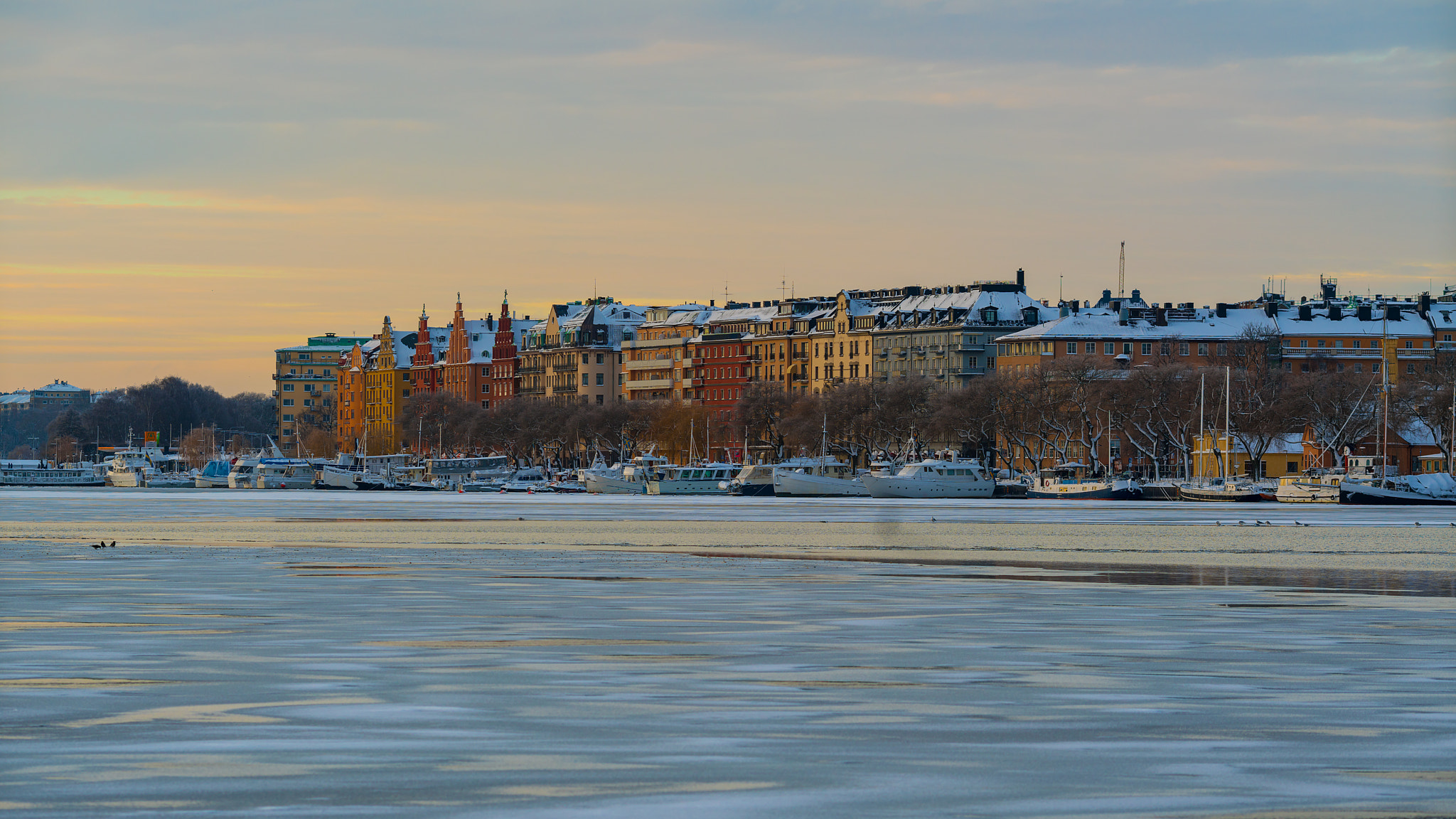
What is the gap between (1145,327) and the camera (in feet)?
631

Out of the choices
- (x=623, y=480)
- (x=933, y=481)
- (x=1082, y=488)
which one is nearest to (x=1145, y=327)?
(x=1082, y=488)

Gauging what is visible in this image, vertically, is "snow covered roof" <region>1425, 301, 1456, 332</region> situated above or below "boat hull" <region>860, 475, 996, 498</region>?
above

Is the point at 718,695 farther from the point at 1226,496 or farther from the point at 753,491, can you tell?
the point at 753,491

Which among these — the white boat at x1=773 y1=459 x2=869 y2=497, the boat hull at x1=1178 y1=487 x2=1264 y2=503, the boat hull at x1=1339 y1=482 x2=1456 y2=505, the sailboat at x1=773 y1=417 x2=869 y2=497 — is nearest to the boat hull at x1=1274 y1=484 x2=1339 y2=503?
the boat hull at x1=1178 y1=487 x2=1264 y2=503

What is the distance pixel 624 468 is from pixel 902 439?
80.4ft

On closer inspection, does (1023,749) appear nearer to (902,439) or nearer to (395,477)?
(902,439)

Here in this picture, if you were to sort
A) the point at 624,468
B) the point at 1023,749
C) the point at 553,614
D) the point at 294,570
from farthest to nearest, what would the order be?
1. the point at 624,468
2. the point at 294,570
3. the point at 553,614
4. the point at 1023,749

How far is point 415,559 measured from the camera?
1767 inches

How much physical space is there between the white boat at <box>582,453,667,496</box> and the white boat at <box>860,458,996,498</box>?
23.8 metres

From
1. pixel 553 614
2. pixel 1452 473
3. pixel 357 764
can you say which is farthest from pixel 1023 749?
pixel 1452 473

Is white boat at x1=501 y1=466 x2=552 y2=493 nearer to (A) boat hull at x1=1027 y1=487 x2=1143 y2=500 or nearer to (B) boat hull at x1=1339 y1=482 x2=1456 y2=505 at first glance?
(A) boat hull at x1=1027 y1=487 x2=1143 y2=500

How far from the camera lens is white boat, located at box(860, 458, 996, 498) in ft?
472

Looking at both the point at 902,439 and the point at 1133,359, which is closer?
the point at 902,439

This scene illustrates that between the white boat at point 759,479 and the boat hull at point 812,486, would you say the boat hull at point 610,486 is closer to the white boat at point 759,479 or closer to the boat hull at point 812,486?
the white boat at point 759,479
